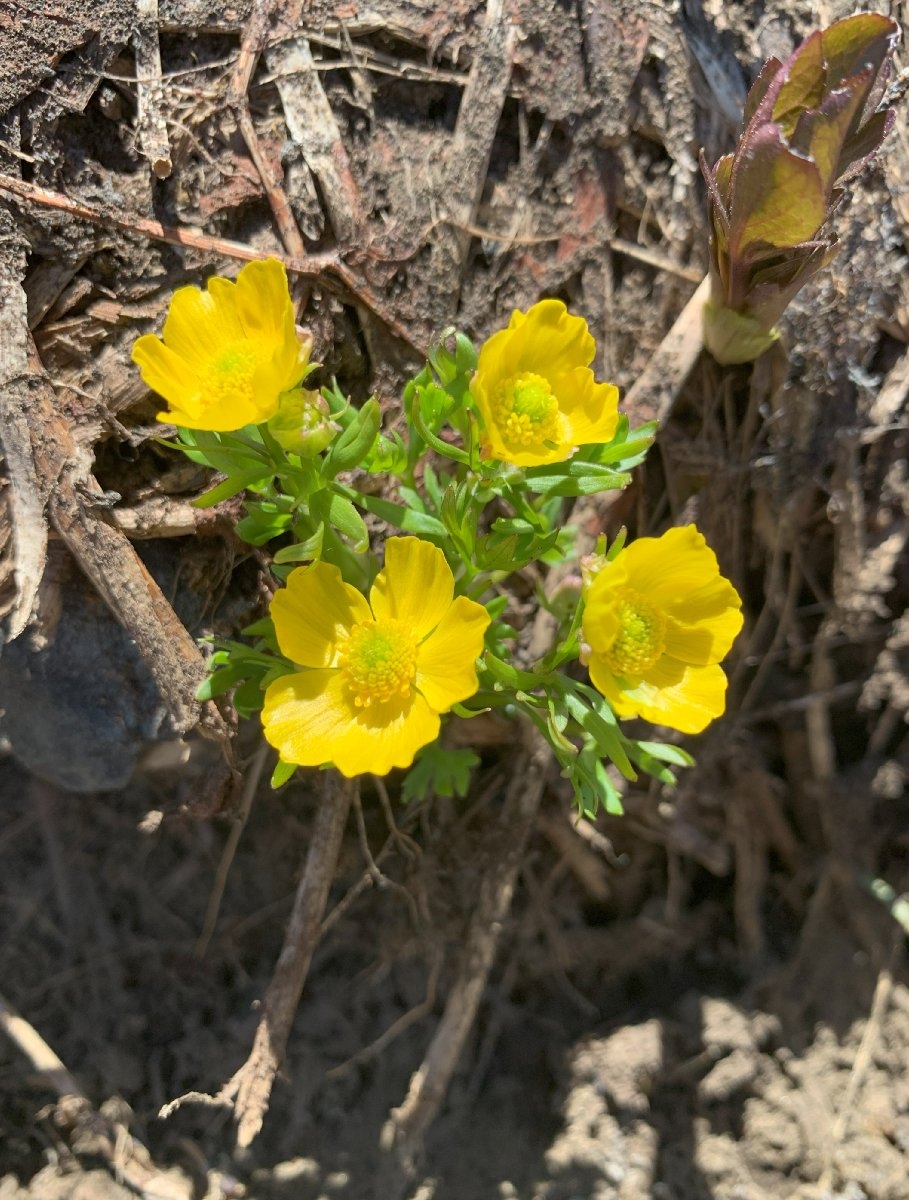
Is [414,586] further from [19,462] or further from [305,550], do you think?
[19,462]

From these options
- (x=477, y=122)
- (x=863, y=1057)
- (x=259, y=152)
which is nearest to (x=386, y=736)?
(x=259, y=152)

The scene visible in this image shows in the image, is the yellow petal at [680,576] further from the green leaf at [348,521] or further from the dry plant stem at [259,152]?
the dry plant stem at [259,152]

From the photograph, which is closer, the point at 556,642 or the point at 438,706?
the point at 438,706

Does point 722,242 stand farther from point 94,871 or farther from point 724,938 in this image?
point 94,871

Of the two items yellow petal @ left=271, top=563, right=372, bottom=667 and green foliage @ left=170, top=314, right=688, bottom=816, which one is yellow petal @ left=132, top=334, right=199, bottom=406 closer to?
green foliage @ left=170, top=314, right=688, bottom=816

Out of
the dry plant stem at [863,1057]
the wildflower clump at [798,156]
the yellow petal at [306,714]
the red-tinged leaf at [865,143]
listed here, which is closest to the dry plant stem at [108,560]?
the yellow petal at [306,714]

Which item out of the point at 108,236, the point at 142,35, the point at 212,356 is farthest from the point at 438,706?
the point at 142,35

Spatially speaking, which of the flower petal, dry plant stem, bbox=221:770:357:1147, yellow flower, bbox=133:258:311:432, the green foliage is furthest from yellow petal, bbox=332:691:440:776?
yellow flower, bbox=133:258:311:432
